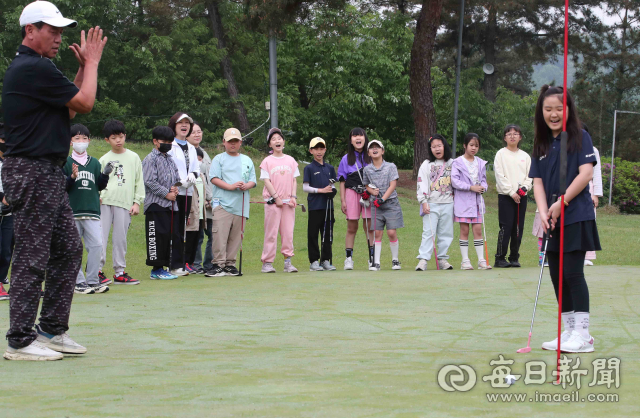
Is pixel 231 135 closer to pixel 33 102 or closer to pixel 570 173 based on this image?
pixel 33 102

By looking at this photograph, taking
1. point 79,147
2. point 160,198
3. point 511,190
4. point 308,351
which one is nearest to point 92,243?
point 79,147

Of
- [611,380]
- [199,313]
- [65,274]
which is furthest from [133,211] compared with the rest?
[611,380]

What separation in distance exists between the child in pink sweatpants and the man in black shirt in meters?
5.65

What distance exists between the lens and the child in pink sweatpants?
10219mm

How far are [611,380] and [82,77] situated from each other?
3382 mm

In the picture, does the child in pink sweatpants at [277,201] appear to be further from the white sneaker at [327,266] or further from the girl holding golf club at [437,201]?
the girl holding golf club at [437,201]

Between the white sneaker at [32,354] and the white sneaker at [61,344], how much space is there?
0.11 metres

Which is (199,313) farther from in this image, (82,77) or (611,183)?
(611,183)

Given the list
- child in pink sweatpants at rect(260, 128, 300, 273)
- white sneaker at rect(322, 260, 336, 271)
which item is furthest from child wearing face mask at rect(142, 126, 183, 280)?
white sneaker at rect(322, 260, 336, 271)

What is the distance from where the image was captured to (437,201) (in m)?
10.6

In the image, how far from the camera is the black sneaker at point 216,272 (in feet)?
32.2

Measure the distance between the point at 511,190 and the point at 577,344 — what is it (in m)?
5.79

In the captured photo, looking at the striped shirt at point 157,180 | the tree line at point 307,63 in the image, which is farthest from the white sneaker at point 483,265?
the tree line at point 307,63

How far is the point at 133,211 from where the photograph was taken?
8766 millimetres
